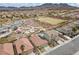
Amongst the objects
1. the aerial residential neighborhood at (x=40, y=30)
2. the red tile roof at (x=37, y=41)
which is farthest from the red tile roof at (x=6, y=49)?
the red tile roof at (x=37, y=41)

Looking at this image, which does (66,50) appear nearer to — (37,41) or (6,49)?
(37,41)

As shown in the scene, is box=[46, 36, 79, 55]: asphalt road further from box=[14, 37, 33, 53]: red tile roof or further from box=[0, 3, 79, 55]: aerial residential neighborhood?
box=[14, 37, 33, 53]: red tile roof

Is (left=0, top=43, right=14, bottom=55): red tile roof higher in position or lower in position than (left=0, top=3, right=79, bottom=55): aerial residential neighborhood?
lower

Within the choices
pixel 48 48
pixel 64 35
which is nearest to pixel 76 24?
pixel 64 35

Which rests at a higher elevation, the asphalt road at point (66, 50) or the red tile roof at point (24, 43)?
the red tile roof at point (24, 43)


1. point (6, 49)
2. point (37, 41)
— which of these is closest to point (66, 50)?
point (37, 41)

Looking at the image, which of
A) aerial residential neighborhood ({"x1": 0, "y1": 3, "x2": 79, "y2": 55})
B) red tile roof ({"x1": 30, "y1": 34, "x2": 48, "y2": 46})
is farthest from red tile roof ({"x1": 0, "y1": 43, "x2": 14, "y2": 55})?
red tile roof ({"x1": 30, "y1": 34, "x2": 48, "y2": 46})

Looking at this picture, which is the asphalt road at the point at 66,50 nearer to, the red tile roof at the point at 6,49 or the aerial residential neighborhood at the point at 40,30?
the aerial residential neighborhood at the point at 40,30

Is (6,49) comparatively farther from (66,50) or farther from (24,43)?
(66,50)
